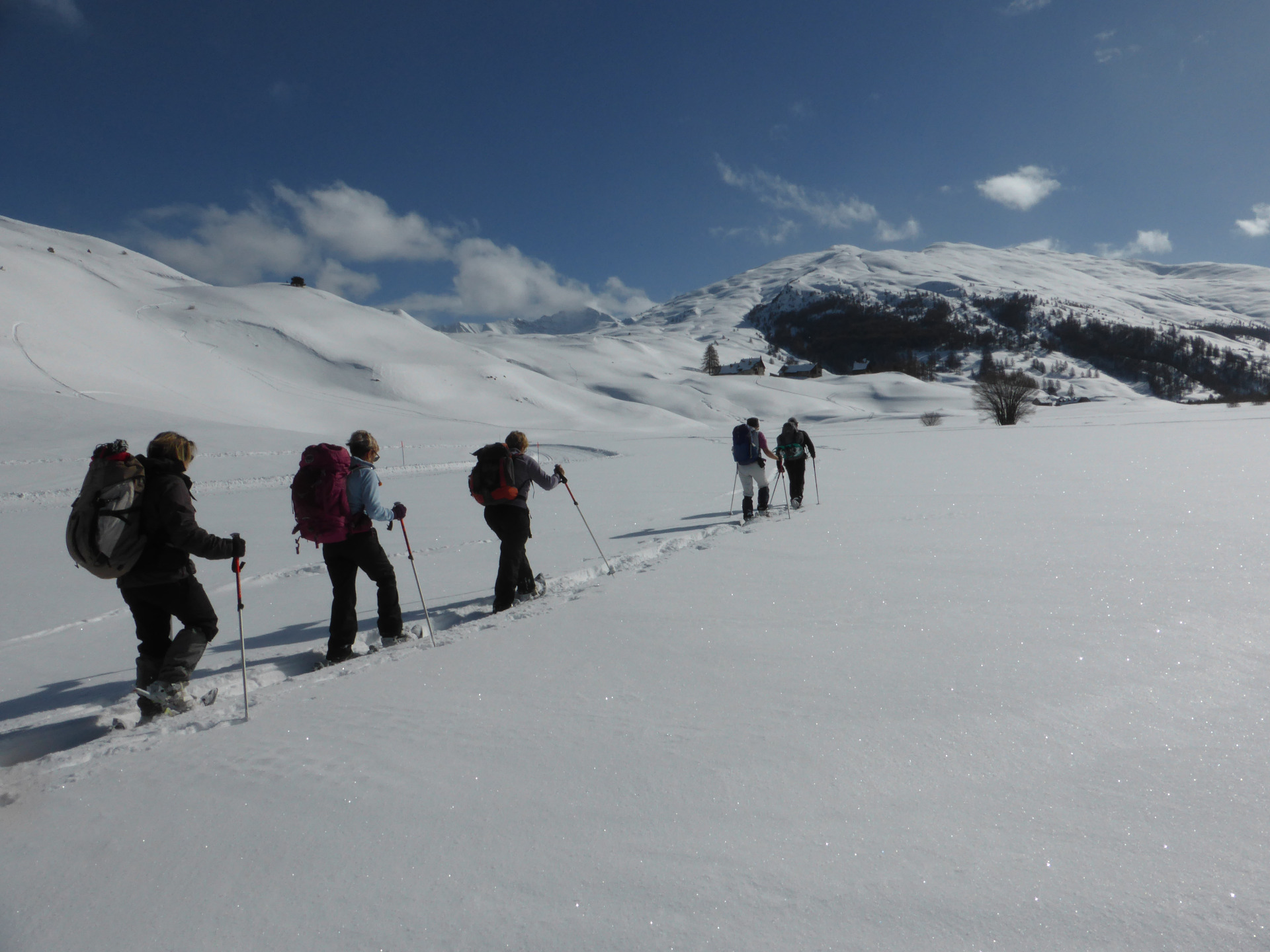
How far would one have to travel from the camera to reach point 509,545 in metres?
5.89

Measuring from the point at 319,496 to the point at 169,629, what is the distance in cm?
127

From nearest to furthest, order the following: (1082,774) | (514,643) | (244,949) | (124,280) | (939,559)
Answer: (244,949) < (1082,774) < (514,643) < (939,559) < (124,280)

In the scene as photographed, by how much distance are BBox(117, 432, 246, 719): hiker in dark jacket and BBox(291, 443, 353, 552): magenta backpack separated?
2.32 ft

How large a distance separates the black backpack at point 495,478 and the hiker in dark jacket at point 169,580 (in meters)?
2.22

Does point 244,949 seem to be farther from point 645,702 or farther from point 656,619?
point 656,619

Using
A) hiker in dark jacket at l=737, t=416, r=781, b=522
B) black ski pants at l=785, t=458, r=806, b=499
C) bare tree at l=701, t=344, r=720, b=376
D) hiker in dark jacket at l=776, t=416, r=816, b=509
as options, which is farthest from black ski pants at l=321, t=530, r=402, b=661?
bare tree at l=701, t=344, r=720, b=376

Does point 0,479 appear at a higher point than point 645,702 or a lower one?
higher

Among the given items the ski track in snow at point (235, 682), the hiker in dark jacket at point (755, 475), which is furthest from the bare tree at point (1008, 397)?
the ski track in snow at point (235, 682)

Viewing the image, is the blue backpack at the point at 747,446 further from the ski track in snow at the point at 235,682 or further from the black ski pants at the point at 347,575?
the black ski pants at the point at 347,575

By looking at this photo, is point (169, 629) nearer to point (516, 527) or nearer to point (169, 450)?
point (169, 450)

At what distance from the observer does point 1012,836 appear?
213 centimetres

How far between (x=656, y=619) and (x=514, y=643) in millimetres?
1114

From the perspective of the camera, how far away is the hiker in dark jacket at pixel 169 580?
3768 millimetres

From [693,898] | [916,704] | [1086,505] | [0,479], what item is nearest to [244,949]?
[693,898]
